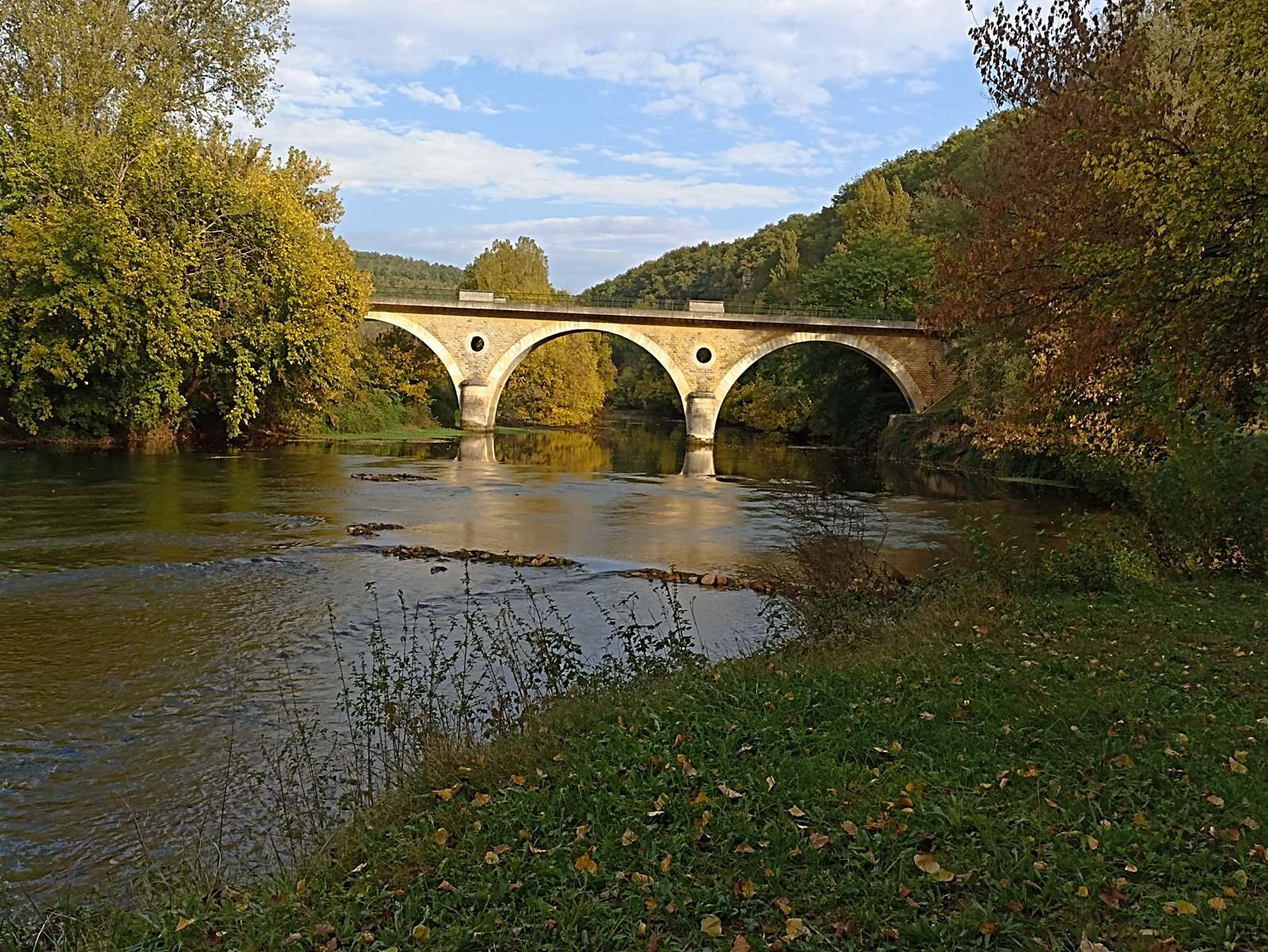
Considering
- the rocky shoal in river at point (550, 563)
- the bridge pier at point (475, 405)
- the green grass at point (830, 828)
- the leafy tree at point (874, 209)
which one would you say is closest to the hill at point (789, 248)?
the leafy tree at point (874, 209)

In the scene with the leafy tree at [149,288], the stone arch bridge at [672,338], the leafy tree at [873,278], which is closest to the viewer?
the leafy tree at [149,288]

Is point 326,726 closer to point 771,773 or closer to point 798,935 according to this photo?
point 771,773

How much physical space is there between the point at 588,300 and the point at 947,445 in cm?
1917

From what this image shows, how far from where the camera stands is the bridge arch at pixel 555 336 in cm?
4372

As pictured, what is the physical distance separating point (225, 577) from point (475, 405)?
108 feet

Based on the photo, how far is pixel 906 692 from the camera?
5.78 m

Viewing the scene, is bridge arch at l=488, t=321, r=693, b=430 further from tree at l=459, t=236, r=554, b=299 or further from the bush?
the bush

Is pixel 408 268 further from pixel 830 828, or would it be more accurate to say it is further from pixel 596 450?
pixel 830 828

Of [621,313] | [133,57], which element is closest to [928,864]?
[133,57]

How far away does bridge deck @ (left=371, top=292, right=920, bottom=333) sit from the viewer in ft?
139

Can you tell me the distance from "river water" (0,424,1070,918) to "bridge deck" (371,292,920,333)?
52.4 feet

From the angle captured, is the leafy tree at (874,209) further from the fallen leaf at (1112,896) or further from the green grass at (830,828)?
the fallen leaf at (1112,896)

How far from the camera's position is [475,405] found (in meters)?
44.0

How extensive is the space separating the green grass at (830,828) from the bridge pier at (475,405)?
38464 millimetres
